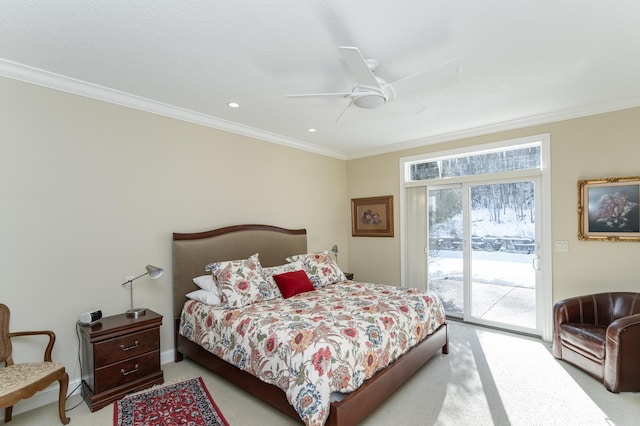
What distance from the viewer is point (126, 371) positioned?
270 cm

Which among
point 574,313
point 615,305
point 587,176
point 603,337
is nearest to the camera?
point 603,337

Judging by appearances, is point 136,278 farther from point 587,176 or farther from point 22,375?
point 587,176

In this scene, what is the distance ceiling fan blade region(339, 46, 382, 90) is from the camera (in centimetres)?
183

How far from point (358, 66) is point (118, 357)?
3.04m

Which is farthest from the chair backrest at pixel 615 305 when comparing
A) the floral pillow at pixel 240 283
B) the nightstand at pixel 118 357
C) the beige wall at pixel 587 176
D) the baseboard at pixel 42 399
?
the baseboard at pixel 42 399

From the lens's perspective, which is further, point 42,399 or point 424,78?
point 42,399

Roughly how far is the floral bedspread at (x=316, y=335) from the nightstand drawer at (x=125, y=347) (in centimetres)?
40

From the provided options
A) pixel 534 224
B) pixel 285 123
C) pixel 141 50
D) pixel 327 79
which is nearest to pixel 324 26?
pixel 327 79

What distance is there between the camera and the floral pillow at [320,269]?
4043 mm

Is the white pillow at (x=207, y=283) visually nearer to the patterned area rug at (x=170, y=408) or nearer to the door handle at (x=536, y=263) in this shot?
the patterned area rug at (x=170, y=408)

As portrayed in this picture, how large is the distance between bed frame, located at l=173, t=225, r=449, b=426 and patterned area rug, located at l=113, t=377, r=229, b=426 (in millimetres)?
266

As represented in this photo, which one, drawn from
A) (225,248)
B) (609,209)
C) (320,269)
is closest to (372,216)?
(320,269)

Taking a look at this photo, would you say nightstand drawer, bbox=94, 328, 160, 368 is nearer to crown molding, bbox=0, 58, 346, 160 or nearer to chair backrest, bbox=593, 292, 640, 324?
crown molding, bbox=0, 58, 346, 160

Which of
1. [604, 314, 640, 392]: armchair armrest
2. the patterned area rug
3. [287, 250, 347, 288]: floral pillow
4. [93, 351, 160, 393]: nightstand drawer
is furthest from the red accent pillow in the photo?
[604, 314, 640, 392]: armchair armrest
